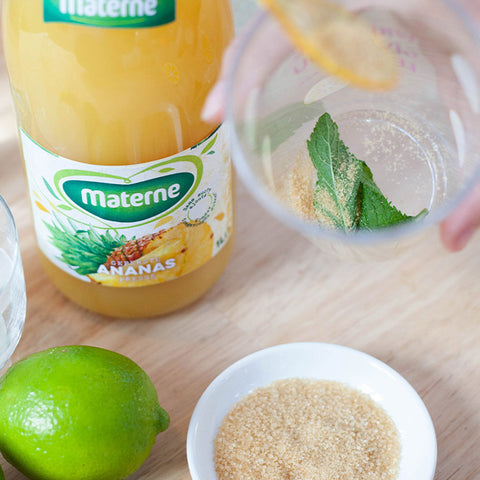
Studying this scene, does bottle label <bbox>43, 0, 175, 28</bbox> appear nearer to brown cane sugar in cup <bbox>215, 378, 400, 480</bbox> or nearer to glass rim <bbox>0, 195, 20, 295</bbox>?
glass rim <bbox>0, 195, 20, 295</bbox>

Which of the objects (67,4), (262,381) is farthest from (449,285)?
(67,4)

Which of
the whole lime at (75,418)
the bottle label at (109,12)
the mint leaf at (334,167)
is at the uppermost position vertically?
the bottle label at (109,12)

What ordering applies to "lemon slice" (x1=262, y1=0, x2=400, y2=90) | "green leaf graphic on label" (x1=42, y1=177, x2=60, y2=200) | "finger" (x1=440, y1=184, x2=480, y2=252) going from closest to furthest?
"lemon slice" (x1=262, y1=0, x2=400, y2=90), "finger" (x1=440, y1=184, x2=480, y2=252), "green leaf graphic on label" (x1=42, y1=177, x2=60, y2=200)

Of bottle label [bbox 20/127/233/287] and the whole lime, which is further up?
bottle label [bbox 20/127/233/287]

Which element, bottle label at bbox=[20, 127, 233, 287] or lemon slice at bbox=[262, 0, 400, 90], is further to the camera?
bottle label at bbox=[20, 127, 233, 287]

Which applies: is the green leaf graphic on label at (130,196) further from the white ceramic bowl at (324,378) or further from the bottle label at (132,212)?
the white ceramic bowl at (324,378)

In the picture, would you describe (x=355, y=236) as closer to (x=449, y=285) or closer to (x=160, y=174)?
(x=160, y=174)

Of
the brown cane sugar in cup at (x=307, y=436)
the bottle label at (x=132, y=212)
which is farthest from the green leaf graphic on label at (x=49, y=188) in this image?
the brown cane sugar in cup at (x=307, y=436)

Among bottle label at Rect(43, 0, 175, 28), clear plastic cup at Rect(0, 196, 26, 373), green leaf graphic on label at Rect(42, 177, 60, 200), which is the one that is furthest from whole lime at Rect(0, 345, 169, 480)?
bottle label at Rect(43, 0, 175, 28)
